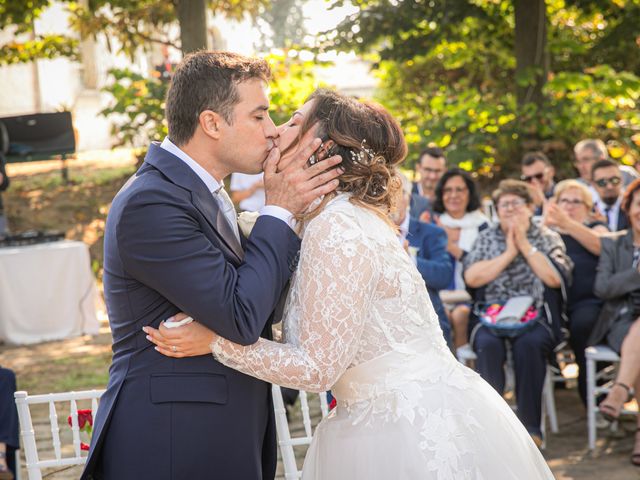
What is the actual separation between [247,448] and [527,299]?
371 centimetres

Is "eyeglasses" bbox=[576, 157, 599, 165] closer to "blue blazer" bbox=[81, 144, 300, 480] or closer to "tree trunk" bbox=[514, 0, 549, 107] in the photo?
"tree trunk" bbox=[514, 0, 549, 107]

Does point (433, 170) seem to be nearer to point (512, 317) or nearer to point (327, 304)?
point (512, 317)

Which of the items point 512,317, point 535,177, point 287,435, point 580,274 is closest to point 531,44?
point 535,177

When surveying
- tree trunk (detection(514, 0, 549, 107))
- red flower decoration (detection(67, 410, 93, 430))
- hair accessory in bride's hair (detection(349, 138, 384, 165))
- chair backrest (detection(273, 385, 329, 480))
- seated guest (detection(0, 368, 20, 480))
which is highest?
tree trunk (detection(514, 0, 549, 107))

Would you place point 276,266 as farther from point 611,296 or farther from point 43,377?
point 43,377

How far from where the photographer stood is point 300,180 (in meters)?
2.56

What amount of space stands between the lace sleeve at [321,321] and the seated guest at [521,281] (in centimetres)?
347

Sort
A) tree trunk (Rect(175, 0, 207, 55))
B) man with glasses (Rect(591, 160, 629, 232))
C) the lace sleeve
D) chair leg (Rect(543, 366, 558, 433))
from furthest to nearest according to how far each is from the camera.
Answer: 1. tree trunk (Rect(175, 0, 207, 55))
2. man with glasses (Rect(591, 160, 629, 232))
3. chair leg (Rect(543, 366, 558, 433))
4. the lace sleeve

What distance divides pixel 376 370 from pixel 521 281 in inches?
141

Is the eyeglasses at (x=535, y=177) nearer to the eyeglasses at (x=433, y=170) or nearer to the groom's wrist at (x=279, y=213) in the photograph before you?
the eyeglasses at (x=433, y=170)

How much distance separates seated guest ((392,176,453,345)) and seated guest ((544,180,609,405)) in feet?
4.08

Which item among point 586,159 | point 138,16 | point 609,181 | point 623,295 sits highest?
point 138,16

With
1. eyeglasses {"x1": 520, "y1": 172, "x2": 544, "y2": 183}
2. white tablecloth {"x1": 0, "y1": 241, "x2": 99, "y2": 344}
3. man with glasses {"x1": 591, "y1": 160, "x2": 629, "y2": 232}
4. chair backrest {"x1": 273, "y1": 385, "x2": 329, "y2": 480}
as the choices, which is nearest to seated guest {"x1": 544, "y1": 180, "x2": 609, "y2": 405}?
man with glasses {"x1": 591, "y1": 160, "x2": 629, "y2": 232}

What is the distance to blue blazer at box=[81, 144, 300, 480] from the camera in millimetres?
2359
